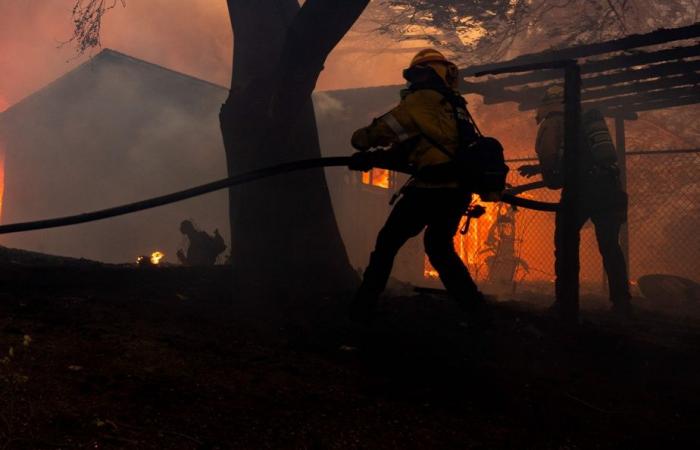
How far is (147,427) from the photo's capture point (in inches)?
77.6

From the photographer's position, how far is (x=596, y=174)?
5.54 metres

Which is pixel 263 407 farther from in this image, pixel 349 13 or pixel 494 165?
pixel 349 13

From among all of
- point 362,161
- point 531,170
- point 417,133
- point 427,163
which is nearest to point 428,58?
point 417,133

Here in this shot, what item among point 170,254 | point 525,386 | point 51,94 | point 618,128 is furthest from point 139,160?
point 525,386

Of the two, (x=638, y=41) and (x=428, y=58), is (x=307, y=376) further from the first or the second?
(x=638, y=41)

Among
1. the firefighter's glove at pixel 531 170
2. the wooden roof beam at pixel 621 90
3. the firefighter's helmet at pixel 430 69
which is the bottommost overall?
the firefighter's glove at pixel 531 170

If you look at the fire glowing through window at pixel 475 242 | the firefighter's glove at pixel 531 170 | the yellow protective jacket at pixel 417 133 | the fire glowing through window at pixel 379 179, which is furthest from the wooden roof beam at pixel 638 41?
the fire glowing through window at pixel 379 179

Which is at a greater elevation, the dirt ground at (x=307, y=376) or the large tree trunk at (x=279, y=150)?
the large tree trunk at (x=279, y=150)

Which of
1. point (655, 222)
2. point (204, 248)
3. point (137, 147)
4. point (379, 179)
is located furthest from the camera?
point (137, 147)

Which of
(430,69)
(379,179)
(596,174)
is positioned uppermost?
(379,179)

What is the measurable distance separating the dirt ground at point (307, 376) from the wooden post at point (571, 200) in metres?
0.24

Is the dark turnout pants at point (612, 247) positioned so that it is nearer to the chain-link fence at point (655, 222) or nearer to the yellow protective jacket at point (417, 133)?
the yellow protective jacket at point (417, 133)

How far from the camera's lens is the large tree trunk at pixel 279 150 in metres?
5.05

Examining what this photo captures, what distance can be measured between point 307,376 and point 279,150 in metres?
2.95
